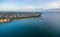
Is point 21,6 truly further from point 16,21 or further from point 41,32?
point 41,32

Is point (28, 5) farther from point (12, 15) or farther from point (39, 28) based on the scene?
point (39, 28)

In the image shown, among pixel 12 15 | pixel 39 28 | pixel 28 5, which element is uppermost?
pixel 28 5

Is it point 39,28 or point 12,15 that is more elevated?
point 12,15

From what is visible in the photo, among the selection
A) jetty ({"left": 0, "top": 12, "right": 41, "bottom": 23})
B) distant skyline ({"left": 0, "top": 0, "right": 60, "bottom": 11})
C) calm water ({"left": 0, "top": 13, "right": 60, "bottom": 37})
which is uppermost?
distant skyline ({"left": 0, "top": 0, "right": 60, "bottom": 11})

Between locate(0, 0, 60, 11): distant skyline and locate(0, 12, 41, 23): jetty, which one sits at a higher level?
locate(0, 0, 60, 11): distant skyline

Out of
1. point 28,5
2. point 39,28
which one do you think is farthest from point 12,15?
point 39,28
